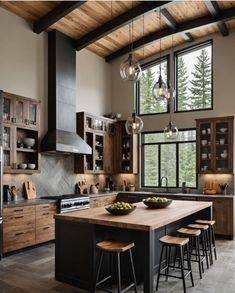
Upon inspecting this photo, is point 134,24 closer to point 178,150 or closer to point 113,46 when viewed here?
point 113,46

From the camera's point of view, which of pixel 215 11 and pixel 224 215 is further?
pixel 224 215

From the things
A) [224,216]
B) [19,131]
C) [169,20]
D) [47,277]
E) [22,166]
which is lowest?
[47,277]

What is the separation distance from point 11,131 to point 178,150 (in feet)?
14.4

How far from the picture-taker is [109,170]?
28.6ft

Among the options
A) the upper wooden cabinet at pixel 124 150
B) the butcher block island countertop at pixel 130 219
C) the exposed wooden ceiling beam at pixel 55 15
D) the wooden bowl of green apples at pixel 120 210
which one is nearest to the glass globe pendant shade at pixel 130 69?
the wooden bowl of green apples at pixel 120 210

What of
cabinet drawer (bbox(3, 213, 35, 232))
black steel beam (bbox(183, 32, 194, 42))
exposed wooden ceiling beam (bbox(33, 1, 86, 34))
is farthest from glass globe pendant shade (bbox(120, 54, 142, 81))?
black steel beam (bbox(183, 32, 194, 42))

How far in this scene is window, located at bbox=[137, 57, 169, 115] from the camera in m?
8.76

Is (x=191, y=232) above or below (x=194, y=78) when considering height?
below

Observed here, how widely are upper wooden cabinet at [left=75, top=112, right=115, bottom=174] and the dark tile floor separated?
267 cm

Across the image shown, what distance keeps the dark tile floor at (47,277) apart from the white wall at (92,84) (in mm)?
4072

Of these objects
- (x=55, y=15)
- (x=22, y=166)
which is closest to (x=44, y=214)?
(x=22, y=166)

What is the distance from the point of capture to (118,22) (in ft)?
22.6

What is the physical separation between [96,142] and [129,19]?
3160mm

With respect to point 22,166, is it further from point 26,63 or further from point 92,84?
point 92,84
